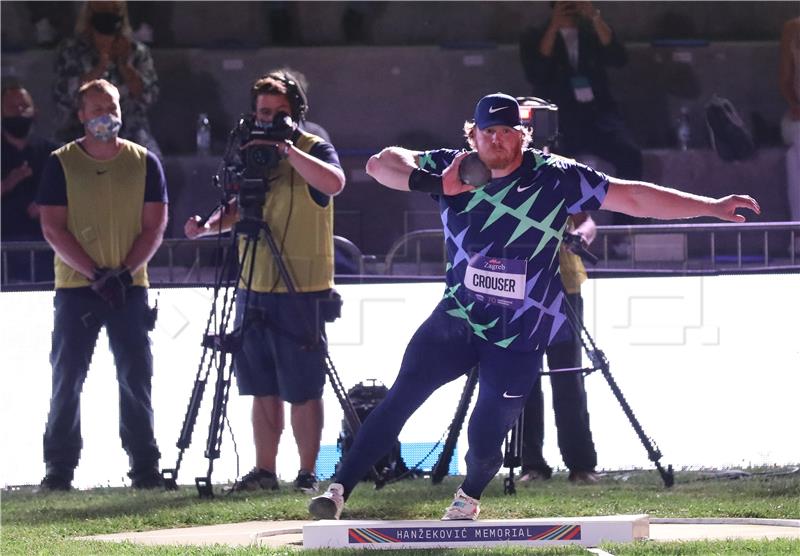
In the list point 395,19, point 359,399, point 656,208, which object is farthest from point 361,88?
point 656,208

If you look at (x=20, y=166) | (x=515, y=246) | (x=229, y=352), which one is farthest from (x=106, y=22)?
(x=515, y=246)

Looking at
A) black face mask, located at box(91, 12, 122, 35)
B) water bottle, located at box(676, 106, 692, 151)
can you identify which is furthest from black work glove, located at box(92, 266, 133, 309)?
water bottle, located at box(676, 106, 692, 151)

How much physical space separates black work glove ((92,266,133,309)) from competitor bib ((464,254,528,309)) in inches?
109

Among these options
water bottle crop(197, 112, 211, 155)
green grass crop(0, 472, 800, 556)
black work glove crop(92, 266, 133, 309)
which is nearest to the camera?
green grass crop(0, 472, 800, 556)

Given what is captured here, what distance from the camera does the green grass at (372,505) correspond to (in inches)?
285

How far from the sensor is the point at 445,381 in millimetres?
6570

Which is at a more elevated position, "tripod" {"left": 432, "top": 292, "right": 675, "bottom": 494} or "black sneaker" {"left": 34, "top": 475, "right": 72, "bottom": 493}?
"tripod" {"left": 432, "top": 292, "right": 675, "bottom": 494}

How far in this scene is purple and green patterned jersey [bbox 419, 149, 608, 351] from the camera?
6391 millimetres

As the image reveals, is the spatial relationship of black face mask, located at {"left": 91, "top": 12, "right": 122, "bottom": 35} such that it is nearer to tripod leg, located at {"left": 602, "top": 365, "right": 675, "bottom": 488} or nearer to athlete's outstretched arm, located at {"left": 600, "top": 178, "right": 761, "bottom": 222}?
tripod leg, located at {"left": 602, "top": 365, "right": 675, "bottom": 488}

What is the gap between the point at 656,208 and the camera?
257 inches

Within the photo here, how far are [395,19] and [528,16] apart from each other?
4.26ft

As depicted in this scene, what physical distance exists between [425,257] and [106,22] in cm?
371

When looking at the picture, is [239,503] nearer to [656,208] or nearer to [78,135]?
[656,208]

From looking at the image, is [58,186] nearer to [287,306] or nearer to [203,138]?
[287,306]
